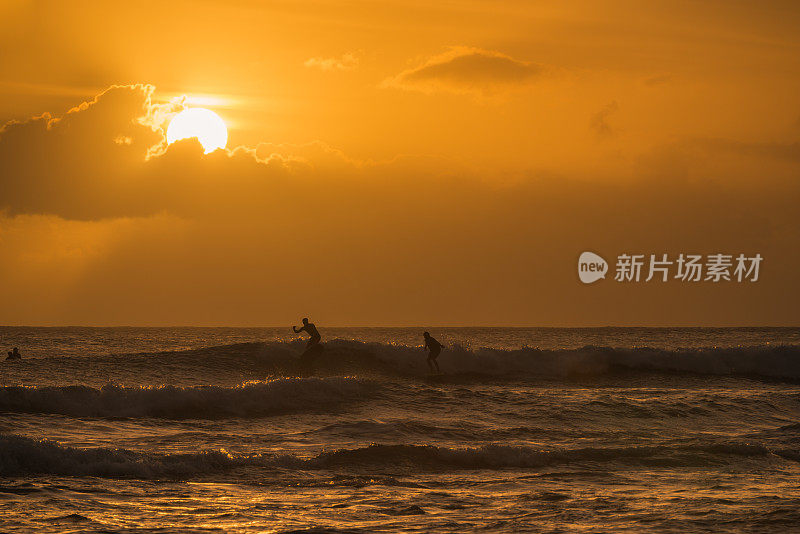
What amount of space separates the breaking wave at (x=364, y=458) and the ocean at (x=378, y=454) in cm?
4

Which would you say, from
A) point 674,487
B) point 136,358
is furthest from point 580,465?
point 136,358

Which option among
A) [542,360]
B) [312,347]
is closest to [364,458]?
[312,347]

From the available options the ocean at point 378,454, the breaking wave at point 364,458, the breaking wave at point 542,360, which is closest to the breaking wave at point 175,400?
the ocean at point 378,454

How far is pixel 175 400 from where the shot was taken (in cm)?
2161

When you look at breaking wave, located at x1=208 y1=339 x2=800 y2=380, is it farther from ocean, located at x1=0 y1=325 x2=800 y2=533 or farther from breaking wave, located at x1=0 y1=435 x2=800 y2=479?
breaking wave, located at x1=0 y1=435 x2=800 y2=479

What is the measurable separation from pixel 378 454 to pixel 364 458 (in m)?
0.37

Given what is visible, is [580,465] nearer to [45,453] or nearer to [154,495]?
[154,495]

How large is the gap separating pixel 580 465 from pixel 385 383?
36.6 ft

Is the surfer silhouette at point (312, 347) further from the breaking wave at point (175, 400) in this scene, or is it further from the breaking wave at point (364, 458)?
the breaking wave at point (364, 458)

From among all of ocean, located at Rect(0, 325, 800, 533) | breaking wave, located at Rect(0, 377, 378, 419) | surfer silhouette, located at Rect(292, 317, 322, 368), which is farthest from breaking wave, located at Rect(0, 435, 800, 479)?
surfer silhouette, located at Rect(292, 317, 322, 368)

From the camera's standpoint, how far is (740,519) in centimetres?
1102

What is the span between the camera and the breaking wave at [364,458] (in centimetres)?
1379

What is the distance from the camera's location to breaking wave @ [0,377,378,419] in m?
20.4

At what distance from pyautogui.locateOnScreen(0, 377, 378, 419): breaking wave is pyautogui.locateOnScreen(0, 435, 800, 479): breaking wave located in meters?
6.01
